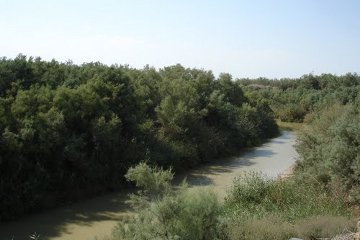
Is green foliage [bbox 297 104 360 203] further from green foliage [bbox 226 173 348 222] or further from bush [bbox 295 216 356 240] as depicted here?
bush [bbox 295 216 356 240]

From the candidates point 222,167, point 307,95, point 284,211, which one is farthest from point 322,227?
point 307,95

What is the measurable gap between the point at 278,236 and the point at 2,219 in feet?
31.6

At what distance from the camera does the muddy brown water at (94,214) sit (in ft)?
46.4

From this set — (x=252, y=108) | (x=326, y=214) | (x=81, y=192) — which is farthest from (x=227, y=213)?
(x=252, y=108)

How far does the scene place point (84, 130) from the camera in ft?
62.6

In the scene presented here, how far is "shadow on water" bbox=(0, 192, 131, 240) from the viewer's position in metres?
14.2

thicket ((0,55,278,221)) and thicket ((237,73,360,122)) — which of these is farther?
thicket ((237,73,360,122))

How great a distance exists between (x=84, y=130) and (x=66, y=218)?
4.53 m

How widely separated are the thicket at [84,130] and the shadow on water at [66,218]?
55cm

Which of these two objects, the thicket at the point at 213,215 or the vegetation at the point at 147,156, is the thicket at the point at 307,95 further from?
the thicket at the point at 213,215

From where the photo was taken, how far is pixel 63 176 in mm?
17656

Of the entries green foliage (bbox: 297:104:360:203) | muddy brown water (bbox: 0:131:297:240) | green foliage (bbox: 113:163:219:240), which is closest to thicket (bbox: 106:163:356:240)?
green foliage (bbox: 113:163:219:240)

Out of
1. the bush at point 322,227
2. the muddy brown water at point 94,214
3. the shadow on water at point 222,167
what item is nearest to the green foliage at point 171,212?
the bush at point 322,227

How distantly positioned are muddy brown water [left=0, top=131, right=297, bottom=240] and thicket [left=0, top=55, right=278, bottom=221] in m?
0.64
